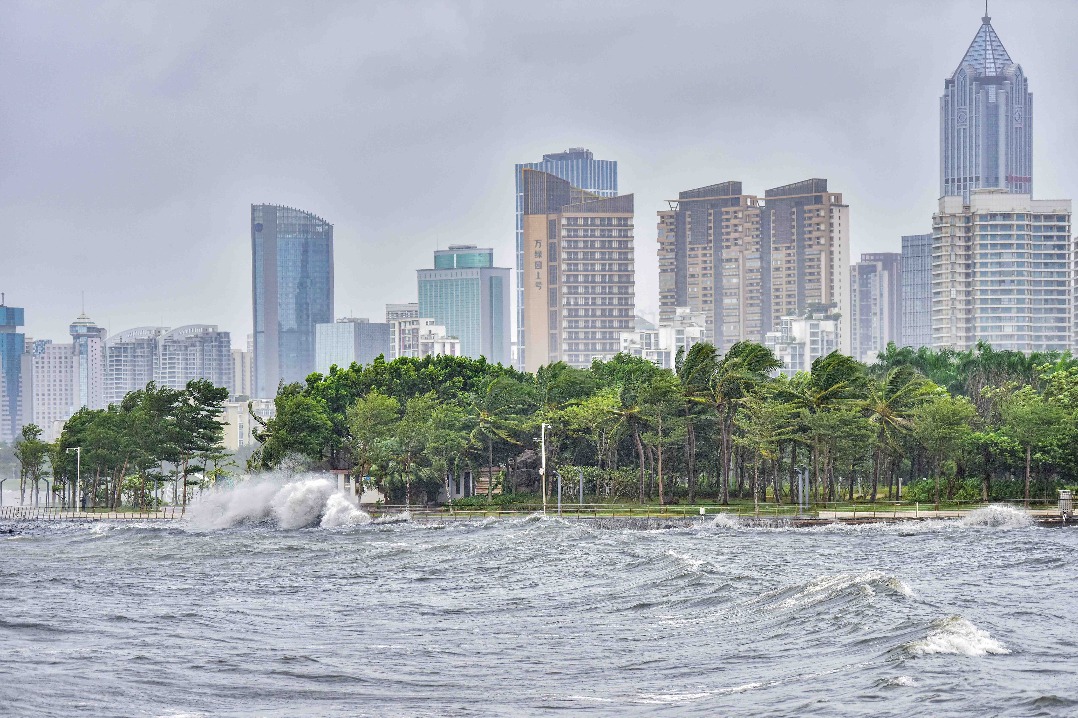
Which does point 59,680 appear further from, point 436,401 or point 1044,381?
point 1044,381

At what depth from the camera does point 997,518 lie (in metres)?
73.0

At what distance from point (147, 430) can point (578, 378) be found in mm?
31145

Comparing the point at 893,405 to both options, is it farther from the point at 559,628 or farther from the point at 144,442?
the point at 559,628

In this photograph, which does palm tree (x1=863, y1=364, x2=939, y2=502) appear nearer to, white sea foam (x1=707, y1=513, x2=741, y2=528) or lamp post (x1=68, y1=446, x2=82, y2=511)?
white sea foam (x1=707, y1=513, x2=741, y2=528)

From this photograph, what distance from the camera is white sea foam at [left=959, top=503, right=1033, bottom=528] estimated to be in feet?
238

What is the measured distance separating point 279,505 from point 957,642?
2530 inches

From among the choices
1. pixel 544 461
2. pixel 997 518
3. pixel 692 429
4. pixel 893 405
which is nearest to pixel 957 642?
pixel 997 518

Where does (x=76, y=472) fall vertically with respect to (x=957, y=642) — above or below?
below

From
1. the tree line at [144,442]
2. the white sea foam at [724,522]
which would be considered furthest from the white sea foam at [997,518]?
the tree line at [144,442]

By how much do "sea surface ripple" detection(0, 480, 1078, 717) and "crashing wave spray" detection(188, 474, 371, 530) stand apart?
21376 millimetres

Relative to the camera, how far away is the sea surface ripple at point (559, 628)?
28125 millimetres

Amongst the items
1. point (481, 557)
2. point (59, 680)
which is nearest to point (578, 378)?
point (481, 557)

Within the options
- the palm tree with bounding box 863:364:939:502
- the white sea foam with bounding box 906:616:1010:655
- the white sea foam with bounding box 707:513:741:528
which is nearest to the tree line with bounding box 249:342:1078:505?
the palm tree with bounding box 863:364:939:502

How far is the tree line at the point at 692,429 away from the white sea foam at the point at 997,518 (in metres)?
6.50
